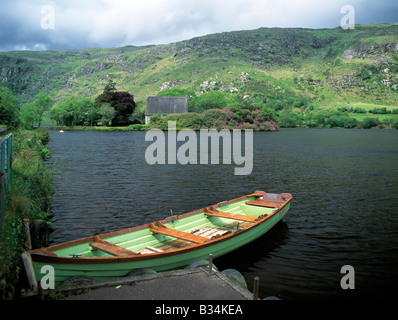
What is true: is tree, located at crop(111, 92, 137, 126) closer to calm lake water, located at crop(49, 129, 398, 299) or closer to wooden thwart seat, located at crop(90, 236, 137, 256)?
calm lake water, located at crop(49, 129, 398, 299)

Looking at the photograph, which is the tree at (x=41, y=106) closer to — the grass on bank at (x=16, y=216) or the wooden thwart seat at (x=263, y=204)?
the grass on bank at (x=16, y=216)

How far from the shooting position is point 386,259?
10.4 metres

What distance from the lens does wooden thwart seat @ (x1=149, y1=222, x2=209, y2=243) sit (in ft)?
30.6

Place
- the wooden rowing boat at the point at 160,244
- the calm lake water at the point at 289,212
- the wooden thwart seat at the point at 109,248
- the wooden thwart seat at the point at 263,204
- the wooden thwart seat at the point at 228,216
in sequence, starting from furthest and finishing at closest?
the wooden thwart seat at the point at 263,204 → the wooden thwart seat at the point at 228,216 → the calm lake water at the point at 289,212 → the wooden thwart seat at the point at 109,248 → the wooden rowing boat at the point at 160,244

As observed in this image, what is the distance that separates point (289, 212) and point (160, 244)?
8007mm

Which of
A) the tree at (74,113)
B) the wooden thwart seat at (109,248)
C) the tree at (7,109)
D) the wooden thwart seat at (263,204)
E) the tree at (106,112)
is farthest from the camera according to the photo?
the tree at (74,113)

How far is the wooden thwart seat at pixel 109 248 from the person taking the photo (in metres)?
7.78

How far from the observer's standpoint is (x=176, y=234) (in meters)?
9.65

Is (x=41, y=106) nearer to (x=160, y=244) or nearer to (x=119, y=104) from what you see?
(x=119, y=104)

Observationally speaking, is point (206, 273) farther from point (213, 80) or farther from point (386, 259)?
point (213, 80)

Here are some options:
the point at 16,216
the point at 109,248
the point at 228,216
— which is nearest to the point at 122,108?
the point at 228,216

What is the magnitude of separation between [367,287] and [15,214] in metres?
9.93

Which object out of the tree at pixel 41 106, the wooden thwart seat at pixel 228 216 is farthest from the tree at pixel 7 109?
the tree at pixel 41 106
